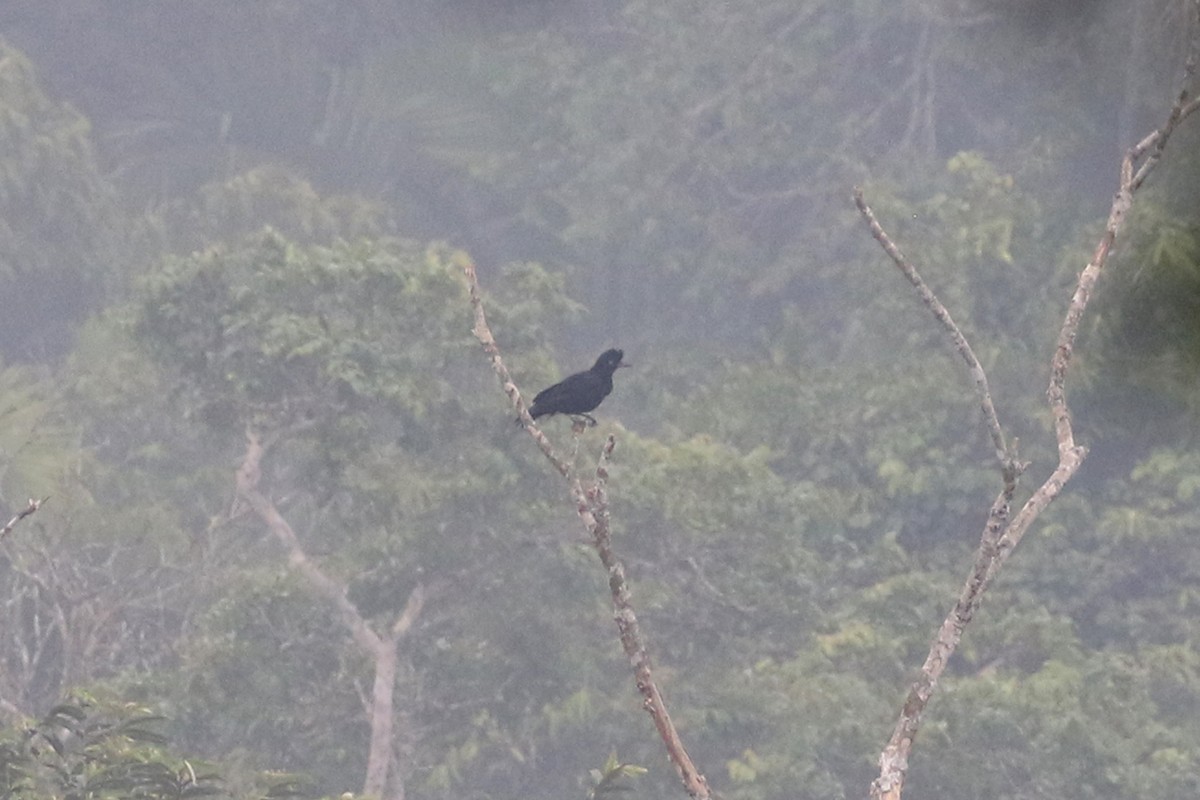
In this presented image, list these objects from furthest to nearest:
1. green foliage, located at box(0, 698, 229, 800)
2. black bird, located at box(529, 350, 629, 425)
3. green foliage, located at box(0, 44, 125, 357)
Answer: green foliage, located at box(0, 44, 125, 357), black bird, located at box(529, 350, 629, 425), green foliage, located at box(0, 698, 229, 800)

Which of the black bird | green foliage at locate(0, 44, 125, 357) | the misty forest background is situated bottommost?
the misty forest background

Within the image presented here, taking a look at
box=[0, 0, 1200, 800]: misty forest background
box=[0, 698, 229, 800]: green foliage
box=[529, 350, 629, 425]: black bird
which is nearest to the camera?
box=[0, 698, 229, 800]: green foliage

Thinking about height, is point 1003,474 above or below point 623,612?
below

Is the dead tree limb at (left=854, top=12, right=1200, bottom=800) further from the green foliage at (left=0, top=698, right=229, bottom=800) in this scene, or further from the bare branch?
the green foliage at (left=0, top=698, right=229, bottom=800)

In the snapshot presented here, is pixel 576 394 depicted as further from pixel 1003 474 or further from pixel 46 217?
pixel 46 217

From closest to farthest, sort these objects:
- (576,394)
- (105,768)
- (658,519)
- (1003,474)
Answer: (1003,474) → (105,768) → (576,394) → (658,519)

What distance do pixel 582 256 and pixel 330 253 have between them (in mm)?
7929

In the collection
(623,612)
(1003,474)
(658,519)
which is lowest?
(658,519)

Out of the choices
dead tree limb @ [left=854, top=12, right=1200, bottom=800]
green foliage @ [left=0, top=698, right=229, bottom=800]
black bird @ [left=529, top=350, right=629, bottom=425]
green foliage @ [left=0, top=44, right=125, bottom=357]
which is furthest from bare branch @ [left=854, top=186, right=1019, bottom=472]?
green foliage @ [left=0, top=44, right=125, bottom=357]

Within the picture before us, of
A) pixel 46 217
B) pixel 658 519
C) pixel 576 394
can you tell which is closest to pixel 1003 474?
pixel 576 394

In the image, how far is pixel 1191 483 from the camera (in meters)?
9.65

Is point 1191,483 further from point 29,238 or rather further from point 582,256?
point 29,238

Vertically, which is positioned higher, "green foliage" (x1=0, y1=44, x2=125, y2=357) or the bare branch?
"green foliage" (x1=0, y1=44, x2=125, y2=357)

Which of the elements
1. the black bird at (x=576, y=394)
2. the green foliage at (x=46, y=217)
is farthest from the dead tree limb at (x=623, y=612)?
the green foliage at (x=46, y=217)
